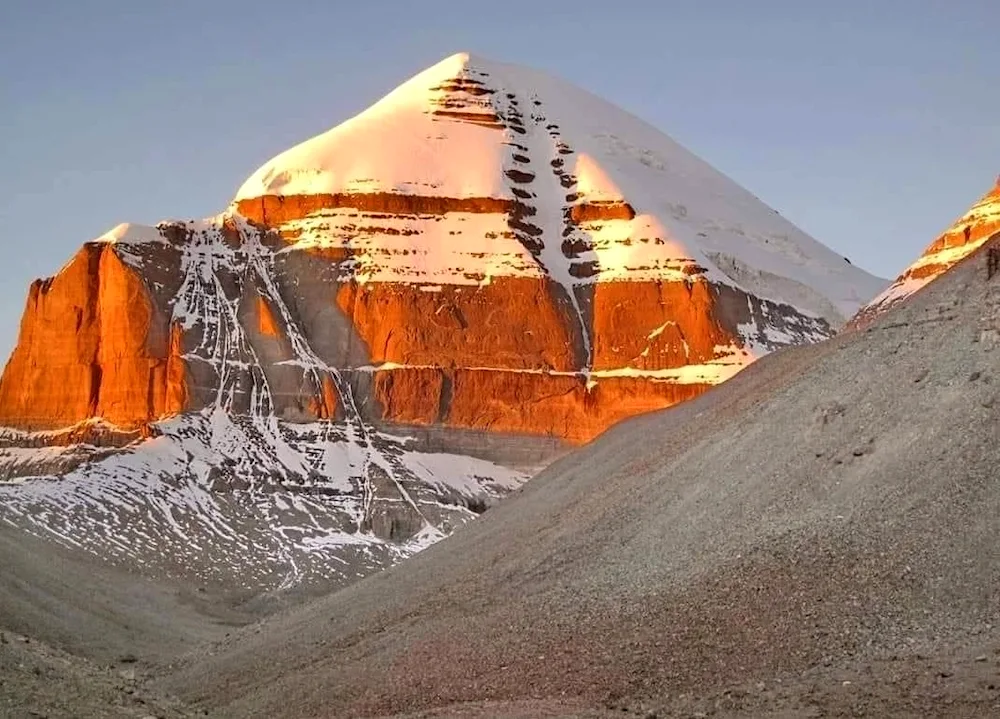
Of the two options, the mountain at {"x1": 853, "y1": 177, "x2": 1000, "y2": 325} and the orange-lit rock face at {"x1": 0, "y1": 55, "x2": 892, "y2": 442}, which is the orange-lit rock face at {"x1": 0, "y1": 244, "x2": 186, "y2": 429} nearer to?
the orange-lit rock face at {"x1": 0, "y1": 55, "x2": 892, "y2": 442}

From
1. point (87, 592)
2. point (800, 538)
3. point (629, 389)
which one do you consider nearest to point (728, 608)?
point (800, 538)

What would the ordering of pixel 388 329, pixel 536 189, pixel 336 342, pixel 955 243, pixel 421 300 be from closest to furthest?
pixel 955 243 < pixel 336 342 < pixel 388 329 < pixel 421 300 < pixel 536 189

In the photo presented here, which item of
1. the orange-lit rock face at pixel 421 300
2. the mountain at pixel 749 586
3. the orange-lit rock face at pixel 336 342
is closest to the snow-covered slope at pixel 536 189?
the orange-lit rock face at pixel 421 300

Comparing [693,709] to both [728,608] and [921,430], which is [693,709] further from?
[921,430]

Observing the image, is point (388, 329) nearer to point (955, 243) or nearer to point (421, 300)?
point (421, 300)

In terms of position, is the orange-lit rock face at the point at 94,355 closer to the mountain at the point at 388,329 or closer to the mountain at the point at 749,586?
the mountain at the point at 388,329

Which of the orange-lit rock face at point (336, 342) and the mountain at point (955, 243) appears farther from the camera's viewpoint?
the orange-lit rock face at point (336, 342)

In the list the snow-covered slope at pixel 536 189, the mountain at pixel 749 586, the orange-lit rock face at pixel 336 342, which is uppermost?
the snow-covered slope at pixel 536 189

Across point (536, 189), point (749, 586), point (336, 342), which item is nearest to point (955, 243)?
point (749, 586)
